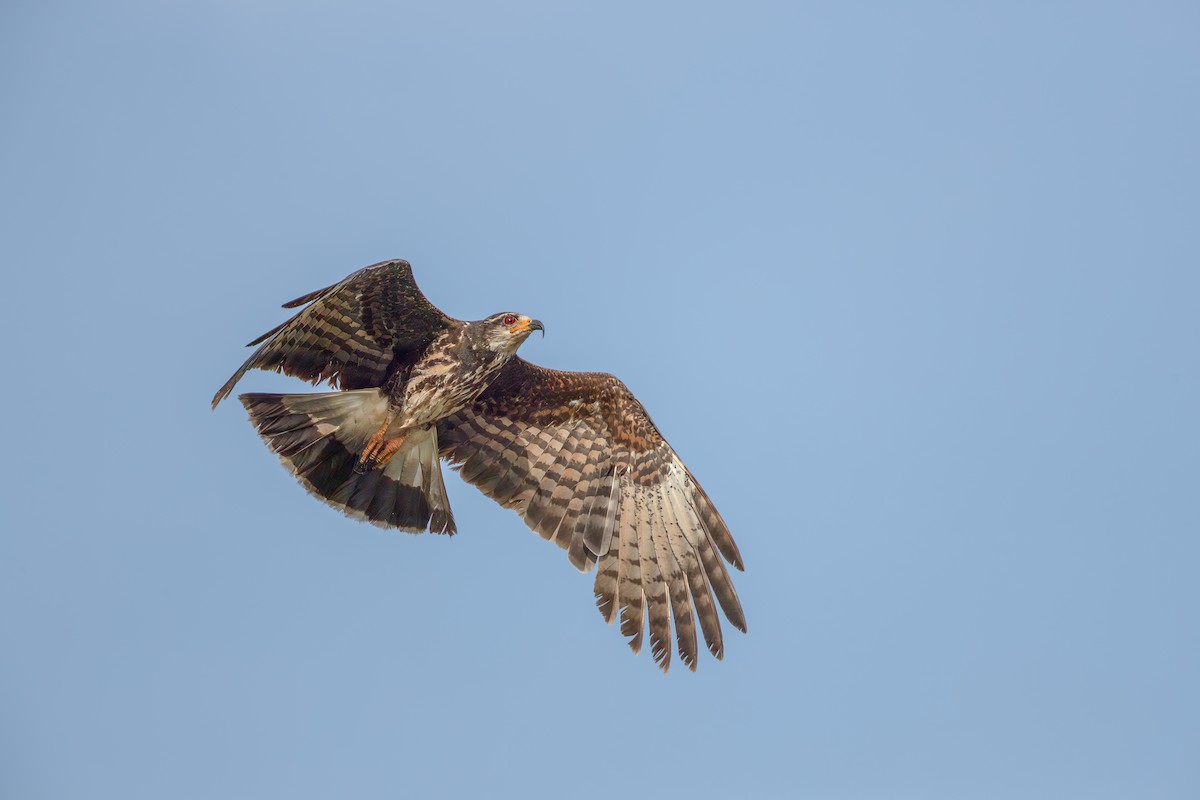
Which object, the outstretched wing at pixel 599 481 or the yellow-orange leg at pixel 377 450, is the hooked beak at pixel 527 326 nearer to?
the outstretched wing at pixel 599 481

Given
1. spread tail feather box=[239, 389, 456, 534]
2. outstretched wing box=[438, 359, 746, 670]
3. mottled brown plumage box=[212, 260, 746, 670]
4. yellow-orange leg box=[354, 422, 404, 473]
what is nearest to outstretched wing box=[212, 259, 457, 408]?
mottled brown plumage box=[212, 260, 746, 670]

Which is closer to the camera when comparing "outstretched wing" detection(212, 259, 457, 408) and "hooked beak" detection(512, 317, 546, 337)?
"outstretched wing" detection(212, 259, 457, 408)

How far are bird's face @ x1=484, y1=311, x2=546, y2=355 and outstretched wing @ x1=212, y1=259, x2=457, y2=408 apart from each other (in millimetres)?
405

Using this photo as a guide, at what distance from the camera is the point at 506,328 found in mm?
11719

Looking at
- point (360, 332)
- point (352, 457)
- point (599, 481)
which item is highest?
point (360, 332)

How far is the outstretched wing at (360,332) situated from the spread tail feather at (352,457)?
0.87ft

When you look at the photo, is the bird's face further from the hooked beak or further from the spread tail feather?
the spread tail feather

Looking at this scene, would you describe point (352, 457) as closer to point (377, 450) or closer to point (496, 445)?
point (377, 450)

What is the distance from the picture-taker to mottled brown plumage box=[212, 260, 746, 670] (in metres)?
11.4

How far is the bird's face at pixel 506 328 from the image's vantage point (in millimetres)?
11711

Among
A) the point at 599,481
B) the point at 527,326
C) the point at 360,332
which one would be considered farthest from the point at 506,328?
the point at 599,481

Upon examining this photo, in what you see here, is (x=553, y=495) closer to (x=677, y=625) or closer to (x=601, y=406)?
(x=601, y=406)

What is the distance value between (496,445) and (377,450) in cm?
144

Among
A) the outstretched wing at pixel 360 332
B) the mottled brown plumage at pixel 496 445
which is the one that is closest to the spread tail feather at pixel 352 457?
the mottled brown plumage at pixel 496 445
